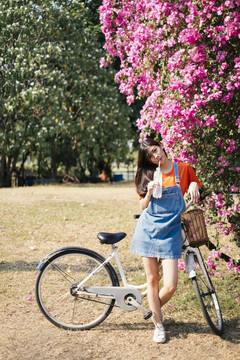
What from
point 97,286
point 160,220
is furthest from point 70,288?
point 160,220

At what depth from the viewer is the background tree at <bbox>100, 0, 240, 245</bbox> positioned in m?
4.75

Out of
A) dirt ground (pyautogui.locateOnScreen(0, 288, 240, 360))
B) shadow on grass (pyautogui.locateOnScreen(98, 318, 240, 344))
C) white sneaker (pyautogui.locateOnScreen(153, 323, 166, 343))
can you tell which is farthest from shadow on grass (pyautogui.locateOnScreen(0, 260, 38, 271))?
white sneaker (pyautogui.locateOnScreen(153, 323, 166, 343))

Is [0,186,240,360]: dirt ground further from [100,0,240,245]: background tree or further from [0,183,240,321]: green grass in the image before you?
[100,0,240,245]: background tree

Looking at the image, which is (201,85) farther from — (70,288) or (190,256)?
(70,288)

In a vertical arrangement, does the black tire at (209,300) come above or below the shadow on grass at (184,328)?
above

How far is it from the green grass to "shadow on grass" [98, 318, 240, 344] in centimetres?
15

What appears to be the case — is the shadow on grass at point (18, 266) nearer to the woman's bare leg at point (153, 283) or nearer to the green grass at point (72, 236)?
the green grass at point (72, 236)

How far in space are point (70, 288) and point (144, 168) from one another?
4.50 feet

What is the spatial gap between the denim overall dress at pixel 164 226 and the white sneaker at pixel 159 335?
719 mm

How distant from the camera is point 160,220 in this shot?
4.06 meters

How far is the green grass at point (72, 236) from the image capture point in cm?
553

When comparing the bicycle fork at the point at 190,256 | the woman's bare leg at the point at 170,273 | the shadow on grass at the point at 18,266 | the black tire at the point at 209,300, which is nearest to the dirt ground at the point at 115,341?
the black tire at the point at 209,300

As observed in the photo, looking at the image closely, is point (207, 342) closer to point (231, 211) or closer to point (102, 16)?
point (231, 211)

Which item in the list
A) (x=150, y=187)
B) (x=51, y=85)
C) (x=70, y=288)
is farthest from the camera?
(x=51, y=85)
